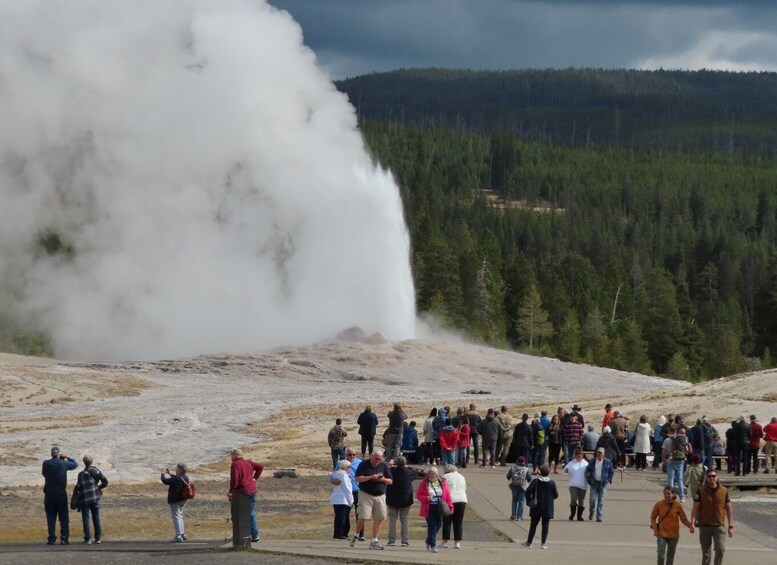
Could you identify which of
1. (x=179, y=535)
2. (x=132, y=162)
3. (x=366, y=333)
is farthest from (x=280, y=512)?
(x=132, y=162)

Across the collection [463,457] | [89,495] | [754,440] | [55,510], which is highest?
[754,440]

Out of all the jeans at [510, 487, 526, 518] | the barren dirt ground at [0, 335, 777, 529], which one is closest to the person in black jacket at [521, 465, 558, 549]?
A: the jeans at [510, 487, 526, 518]

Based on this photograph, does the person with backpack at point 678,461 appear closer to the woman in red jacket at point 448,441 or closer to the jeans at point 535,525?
the woman in red jacket at point 448,441

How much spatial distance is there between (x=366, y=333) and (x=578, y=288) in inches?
1698

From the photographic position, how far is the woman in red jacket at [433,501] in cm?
2027

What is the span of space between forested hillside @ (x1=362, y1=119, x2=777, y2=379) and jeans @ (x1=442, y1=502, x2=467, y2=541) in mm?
67300

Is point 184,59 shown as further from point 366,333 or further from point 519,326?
point 366,333

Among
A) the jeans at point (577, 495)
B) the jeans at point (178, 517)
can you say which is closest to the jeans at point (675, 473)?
the jeans at point (577, 495)

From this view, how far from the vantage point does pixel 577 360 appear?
88.9 metres

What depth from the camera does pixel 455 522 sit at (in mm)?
20828

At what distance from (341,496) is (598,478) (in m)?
5.14

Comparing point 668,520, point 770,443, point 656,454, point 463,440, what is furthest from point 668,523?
point 656,454

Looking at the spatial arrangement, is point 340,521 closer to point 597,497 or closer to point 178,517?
point 178,517

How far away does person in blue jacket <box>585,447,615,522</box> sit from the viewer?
2393cm
